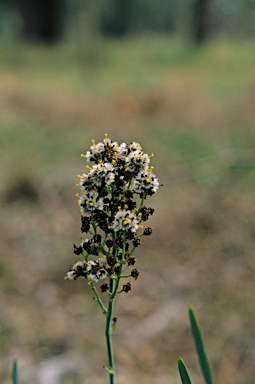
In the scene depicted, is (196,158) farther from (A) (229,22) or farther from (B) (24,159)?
(A) (229,22)

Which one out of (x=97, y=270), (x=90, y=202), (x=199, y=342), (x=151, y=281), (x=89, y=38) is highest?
(x=89, y=38)

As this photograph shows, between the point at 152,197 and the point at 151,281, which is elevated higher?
the point at 152,197

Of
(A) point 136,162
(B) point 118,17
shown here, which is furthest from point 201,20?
(A) point 136,162

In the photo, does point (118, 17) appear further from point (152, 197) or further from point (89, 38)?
point (152, 197)

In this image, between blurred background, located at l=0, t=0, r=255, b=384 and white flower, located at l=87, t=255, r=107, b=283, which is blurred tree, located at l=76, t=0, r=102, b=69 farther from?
white flower, located at l=87, t=255, r=107, b=283

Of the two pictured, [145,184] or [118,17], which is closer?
[145,184]

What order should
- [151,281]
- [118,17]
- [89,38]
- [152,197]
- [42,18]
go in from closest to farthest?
[151,281], [152,197], [89,38], [118,17], [42,18]

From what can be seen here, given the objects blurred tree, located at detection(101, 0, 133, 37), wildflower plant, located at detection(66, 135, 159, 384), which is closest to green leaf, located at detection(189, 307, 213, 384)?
wildflower plant, located at detection(66, 135, 159, 384)
